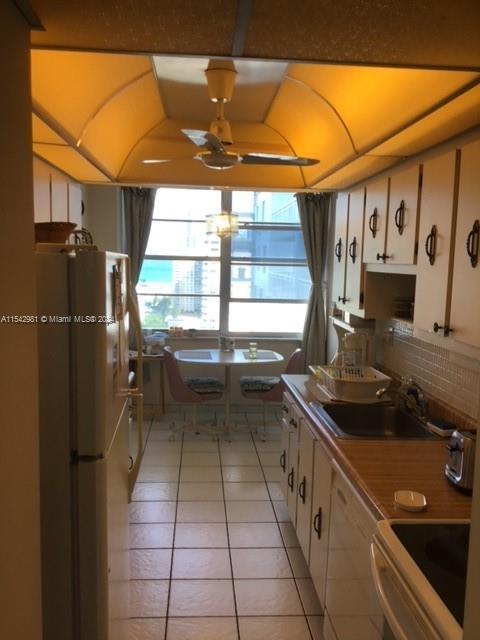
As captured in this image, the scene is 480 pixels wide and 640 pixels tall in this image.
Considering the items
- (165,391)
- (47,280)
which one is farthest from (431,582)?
(165,391)

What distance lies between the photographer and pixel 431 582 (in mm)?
1385

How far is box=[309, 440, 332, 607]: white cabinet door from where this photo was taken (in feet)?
7.95

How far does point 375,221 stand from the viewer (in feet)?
10.1

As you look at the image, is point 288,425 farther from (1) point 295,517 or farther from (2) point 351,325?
(2) point 351,325

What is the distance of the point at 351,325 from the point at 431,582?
2.55 metres

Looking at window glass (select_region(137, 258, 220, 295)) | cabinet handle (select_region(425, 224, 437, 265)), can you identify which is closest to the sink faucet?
cabinet handle (select_region(425, 224, 437, 265))

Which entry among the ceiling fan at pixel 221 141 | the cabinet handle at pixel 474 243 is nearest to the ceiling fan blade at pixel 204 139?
Answer: the ceiling fan at pixel 221 141

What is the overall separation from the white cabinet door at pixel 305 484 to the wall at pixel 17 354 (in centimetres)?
165

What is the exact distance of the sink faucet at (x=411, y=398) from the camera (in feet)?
9.22

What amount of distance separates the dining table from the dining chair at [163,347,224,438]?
120 millimetres

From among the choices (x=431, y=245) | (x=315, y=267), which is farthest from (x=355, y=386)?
(x=315, y=267)

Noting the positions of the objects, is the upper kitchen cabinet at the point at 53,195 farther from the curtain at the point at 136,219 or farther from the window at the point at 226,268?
the window at the point at 226,268

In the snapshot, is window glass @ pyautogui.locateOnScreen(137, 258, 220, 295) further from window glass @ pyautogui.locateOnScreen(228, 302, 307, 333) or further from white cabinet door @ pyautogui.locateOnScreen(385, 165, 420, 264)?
white cabinet door @ pyautogui.locateOnScreen(385, 165, 420, 264)

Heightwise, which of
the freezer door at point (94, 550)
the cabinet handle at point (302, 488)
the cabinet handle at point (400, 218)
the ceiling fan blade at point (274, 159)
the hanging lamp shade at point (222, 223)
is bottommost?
the cabinet handle at point (302, 488)
